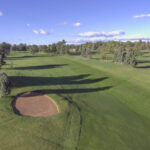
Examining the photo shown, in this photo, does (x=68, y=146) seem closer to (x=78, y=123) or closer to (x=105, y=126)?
(x=78, y=123)

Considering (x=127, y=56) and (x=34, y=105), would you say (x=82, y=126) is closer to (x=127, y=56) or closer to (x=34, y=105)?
(x=34, y=105)

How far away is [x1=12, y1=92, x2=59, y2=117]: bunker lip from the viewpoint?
15703mm

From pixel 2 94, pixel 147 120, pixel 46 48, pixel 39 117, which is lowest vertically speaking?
pixel 147 120

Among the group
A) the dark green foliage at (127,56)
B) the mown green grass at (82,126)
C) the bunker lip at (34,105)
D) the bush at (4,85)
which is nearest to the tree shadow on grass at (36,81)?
the mown green grass at (82,126)

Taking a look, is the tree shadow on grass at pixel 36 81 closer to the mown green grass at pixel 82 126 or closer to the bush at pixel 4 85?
the mown green grass at pixel 82 126

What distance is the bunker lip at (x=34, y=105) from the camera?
618 inches

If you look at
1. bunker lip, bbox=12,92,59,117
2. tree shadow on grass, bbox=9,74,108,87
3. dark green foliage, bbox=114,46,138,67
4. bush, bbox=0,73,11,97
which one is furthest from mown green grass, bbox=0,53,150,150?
dark green foliage, bbox=114,46,138,67

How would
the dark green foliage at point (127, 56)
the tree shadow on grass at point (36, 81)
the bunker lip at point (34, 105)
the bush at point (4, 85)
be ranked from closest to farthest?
the bunker lip at point (34, 105) < the bush at point (4, 85) < the tree shadow on grass at point (36, 81) < the dark green foliage at point (127, 56)

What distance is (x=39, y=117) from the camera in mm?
14742

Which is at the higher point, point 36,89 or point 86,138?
point 36,89

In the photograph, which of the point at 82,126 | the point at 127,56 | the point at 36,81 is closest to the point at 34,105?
the point at 82,126

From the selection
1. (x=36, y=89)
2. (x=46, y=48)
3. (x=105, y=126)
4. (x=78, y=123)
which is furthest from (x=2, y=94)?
(x=46, y=48)

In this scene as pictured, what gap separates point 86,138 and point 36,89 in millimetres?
14347

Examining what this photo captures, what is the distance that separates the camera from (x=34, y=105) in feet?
57.6
